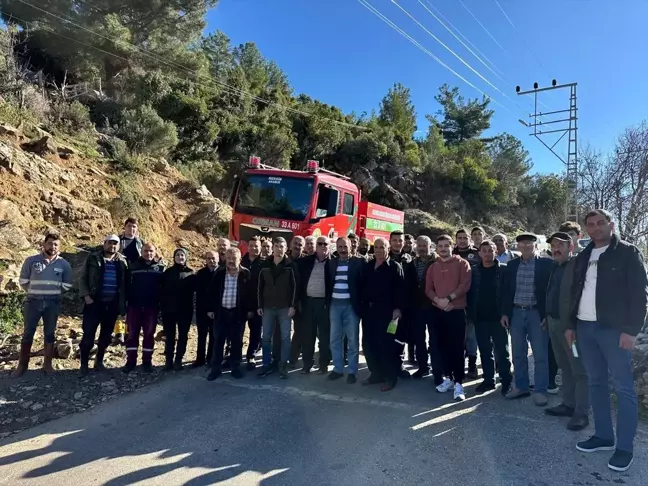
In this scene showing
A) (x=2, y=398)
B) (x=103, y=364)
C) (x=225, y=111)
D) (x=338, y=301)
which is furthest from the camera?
(x=225, y=111)

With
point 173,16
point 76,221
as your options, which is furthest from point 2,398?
point 173,16

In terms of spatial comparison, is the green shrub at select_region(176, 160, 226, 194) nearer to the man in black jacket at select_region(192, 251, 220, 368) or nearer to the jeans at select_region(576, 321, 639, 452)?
the man in black jacket at select_region(192, 251, 220, 368)

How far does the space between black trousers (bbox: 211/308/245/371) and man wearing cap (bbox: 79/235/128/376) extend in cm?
134

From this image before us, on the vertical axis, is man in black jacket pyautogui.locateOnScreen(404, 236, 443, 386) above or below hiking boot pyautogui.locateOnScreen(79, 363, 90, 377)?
above

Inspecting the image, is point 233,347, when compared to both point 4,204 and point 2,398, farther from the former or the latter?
point 4,204

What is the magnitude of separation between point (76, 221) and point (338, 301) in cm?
809

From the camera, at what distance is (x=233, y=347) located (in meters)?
6.02

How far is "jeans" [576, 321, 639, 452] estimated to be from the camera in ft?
11.4

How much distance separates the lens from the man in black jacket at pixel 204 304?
6.17 meters

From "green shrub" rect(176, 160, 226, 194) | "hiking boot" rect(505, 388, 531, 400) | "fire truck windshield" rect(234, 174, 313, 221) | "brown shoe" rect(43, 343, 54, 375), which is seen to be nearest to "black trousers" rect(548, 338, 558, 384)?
"hiking boot" rect(505, 388, 531, 400)

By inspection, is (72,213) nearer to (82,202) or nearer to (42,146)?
(82,202)

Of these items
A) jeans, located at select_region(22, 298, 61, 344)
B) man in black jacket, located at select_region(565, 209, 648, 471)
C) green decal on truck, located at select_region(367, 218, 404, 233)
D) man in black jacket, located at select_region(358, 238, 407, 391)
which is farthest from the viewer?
green decal on truck, located at select_region(367, 218, 404, 233)

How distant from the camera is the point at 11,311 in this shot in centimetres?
723

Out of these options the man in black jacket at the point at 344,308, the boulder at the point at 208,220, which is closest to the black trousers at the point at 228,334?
the man in black jacket at the point at 344,308
